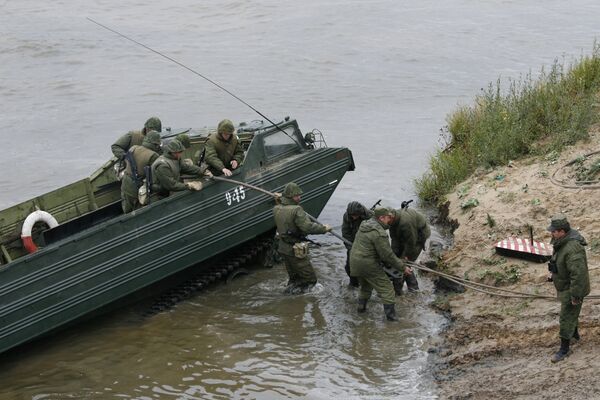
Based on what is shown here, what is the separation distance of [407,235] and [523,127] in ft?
13.0

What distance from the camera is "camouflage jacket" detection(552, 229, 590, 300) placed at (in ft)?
29.4

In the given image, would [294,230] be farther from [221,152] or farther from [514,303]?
[514,303]

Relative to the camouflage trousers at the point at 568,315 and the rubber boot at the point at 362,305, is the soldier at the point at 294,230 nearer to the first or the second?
the rubber boot at the point at 362,305

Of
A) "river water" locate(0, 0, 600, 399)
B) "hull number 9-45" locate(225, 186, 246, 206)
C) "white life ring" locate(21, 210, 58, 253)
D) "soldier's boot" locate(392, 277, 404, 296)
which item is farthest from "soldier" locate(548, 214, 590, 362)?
"white life ring" locate(21, 210, 58, 253)

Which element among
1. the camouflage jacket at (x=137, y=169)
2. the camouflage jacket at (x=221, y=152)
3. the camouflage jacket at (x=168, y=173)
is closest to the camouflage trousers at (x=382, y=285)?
the camouflage jacket at (x=168, y=173)

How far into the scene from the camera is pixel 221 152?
13.1 meters

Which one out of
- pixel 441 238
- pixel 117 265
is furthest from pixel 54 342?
pixel 441 238

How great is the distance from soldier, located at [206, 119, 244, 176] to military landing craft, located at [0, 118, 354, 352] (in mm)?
275

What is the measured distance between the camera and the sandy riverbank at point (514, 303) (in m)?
9.21

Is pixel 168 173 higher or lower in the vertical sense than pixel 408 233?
higher

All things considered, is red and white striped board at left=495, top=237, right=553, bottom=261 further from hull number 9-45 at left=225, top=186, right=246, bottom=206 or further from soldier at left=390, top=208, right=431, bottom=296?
hull number 9-45 at left=225, top=186, right=246, bottom=206

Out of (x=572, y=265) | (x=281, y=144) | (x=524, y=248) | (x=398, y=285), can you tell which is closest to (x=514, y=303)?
(x=524, y=248)

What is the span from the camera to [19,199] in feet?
57.9

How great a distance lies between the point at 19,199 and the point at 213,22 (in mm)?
14303
